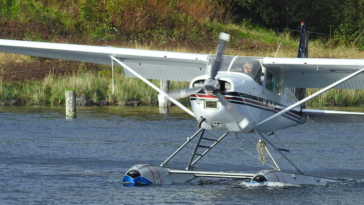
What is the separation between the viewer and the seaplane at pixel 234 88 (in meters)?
8.95

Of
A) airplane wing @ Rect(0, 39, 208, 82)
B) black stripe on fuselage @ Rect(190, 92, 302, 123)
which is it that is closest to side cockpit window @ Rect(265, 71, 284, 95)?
black stripe on fuselage @ Rect(190, 92, 302, 123)

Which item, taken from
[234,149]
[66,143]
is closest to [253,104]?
[234,149]

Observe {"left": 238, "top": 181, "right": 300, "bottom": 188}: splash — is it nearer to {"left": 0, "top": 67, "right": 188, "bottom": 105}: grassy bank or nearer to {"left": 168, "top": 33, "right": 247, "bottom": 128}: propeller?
{"left": 168, "top": 33, "right": 247, "bottom": 128}: propeller

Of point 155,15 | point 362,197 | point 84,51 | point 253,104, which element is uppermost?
point 155,15

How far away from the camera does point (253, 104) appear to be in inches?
375

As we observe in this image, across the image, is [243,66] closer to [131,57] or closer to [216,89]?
[216,89]

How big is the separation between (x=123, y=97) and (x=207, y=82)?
1450 cm

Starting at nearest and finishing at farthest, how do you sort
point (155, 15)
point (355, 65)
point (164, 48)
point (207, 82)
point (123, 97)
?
1. point (207, 82)
2. point (355, 65)
3. point (123, 97)
4. point (164, 48)
5. point (155, 15)

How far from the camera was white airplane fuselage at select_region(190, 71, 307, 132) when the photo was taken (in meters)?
8.88

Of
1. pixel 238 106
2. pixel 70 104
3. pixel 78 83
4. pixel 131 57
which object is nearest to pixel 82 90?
pixel 78 83

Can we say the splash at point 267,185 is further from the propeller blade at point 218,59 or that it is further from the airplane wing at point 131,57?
the airplane wing at point 131,57

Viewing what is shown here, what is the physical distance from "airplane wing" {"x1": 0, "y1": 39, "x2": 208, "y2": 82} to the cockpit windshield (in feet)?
3.60

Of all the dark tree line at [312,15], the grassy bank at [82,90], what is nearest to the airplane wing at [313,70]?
the grassy bank at [82,90]

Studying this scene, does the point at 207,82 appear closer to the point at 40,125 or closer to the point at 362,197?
the point at 362,197
